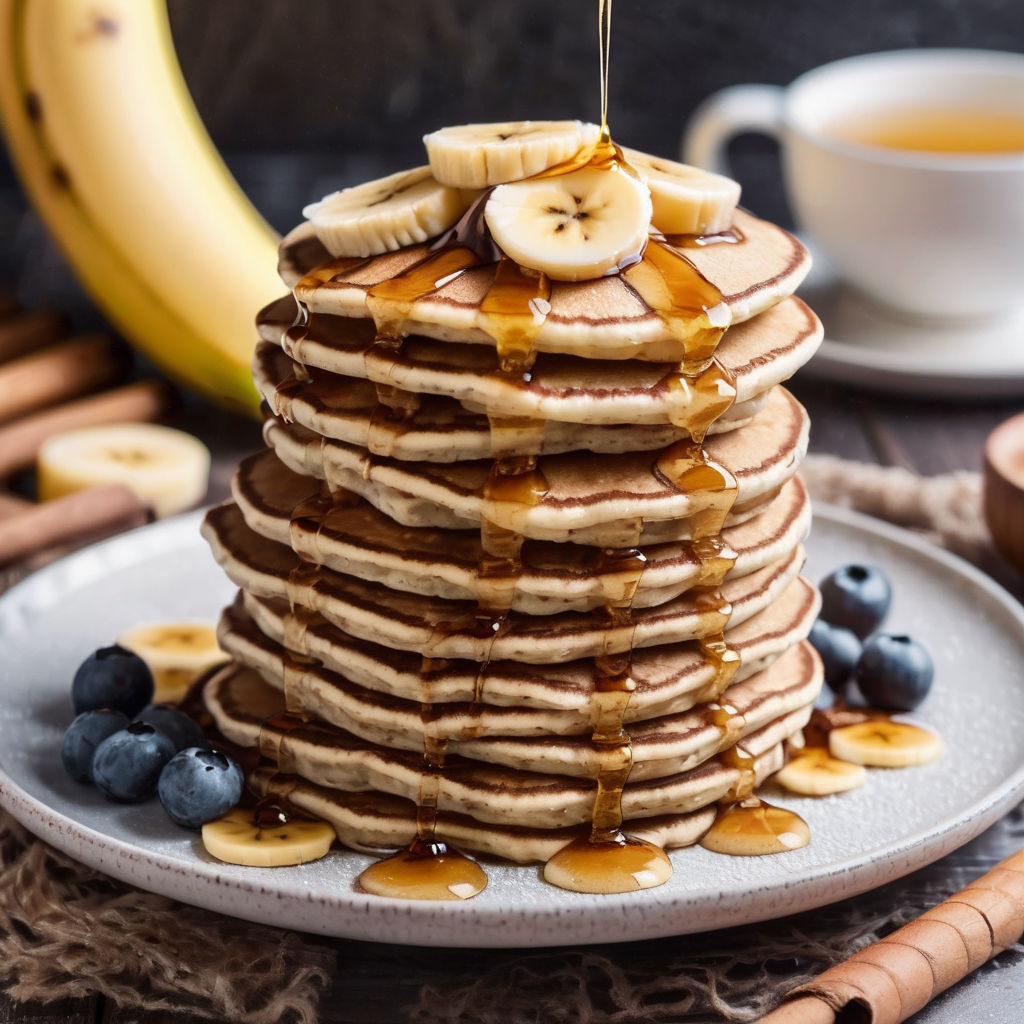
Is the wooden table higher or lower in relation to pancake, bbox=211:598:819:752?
lower

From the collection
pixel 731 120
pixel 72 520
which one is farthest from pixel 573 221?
pixel 731 120

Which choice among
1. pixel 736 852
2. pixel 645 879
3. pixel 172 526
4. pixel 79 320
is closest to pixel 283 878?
pixel 645 879

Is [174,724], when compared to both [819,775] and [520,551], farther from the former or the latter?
[819,775]

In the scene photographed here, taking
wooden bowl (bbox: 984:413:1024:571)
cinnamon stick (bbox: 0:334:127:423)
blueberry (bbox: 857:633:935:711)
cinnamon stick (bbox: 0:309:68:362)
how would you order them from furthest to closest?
cinnamon stick (bbox: 0:309:68:362)
cinnamon stick (bbox: 0:334:127:423)
wooden bowl (bbox: 984:413:1024:571)
blueberry (bbox: 857:633:935:711)

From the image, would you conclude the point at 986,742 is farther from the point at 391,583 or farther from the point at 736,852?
the point at 391,583

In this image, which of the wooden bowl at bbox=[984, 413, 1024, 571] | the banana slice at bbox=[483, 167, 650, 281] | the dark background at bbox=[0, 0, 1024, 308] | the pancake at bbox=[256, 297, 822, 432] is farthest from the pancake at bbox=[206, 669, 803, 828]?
the dark background at bbox=[0, 0, 1024, 308]

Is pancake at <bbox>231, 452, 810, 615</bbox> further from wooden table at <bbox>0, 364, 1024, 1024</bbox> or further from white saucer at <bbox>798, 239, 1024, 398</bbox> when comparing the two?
white saucer at <bbox>798, 239, 1024, 398</bbox>

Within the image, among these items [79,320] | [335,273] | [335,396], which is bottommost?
[79,320]
